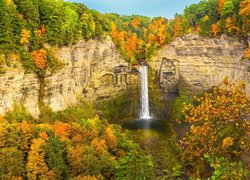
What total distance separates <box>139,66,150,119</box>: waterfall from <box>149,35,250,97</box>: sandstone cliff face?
2.39m

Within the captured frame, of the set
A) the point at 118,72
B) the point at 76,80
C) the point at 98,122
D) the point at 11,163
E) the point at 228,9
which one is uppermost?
the point at 228,9

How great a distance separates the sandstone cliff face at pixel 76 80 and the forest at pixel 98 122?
1269 millimetres

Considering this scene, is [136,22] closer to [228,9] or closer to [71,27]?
[228,9]

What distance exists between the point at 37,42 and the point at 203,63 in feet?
100

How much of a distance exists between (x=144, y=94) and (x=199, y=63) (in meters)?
12.3

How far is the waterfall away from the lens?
204 ft

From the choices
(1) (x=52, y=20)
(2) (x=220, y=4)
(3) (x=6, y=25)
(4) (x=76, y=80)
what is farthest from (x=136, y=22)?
(3) (x=6, y=25)

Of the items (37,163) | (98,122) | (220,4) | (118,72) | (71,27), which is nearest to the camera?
(37,163)

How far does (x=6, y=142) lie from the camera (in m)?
30.8

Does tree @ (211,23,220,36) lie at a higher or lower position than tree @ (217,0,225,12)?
lower

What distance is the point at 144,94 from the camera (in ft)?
205

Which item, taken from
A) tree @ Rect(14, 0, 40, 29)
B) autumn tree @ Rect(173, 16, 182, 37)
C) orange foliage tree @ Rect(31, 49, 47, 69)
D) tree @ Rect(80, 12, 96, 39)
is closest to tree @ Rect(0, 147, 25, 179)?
orange foliage tree @ Rect(31, 49, 47, 69)

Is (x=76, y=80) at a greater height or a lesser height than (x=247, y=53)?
lesser

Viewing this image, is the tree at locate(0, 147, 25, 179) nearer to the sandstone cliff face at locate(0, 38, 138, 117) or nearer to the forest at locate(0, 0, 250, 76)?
the sandstone cliff face at locate(0, 38, 138, 117)
